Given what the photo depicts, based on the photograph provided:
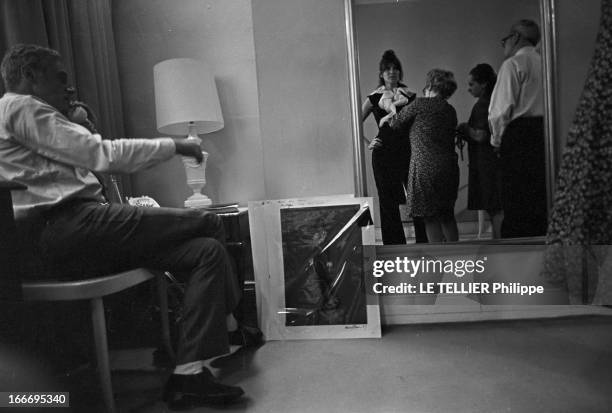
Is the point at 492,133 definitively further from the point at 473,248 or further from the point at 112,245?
the point at 112,245

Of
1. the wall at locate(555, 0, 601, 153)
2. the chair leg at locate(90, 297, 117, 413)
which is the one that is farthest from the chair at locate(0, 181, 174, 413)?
the wall at locate(555, 0, 601, 153)

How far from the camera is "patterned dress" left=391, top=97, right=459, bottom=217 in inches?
43.6

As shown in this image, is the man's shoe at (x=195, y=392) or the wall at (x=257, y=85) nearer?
the man's shoe at (x=195, y=392)

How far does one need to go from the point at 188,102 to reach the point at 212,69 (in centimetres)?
12

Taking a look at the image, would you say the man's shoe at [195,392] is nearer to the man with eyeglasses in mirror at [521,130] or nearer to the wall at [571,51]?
the man with eyeglasses in mirror at [521,130]

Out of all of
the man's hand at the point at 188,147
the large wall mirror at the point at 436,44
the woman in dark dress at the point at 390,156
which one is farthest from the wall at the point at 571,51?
the man's hand at the point at 188,147

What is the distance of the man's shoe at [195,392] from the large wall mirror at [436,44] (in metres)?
0.73

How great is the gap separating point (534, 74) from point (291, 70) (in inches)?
28.6

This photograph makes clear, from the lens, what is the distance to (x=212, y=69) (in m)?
1.10

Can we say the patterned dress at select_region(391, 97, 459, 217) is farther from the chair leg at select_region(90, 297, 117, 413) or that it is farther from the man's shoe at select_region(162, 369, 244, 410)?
the chair leg at select_region(90, 297, 117, 413)

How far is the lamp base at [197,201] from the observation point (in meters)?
1.03

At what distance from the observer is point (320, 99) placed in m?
1.27

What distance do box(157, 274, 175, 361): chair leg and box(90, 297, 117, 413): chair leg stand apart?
191 mm

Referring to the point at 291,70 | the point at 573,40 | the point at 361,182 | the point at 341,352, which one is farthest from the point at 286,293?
the point at 573,40
